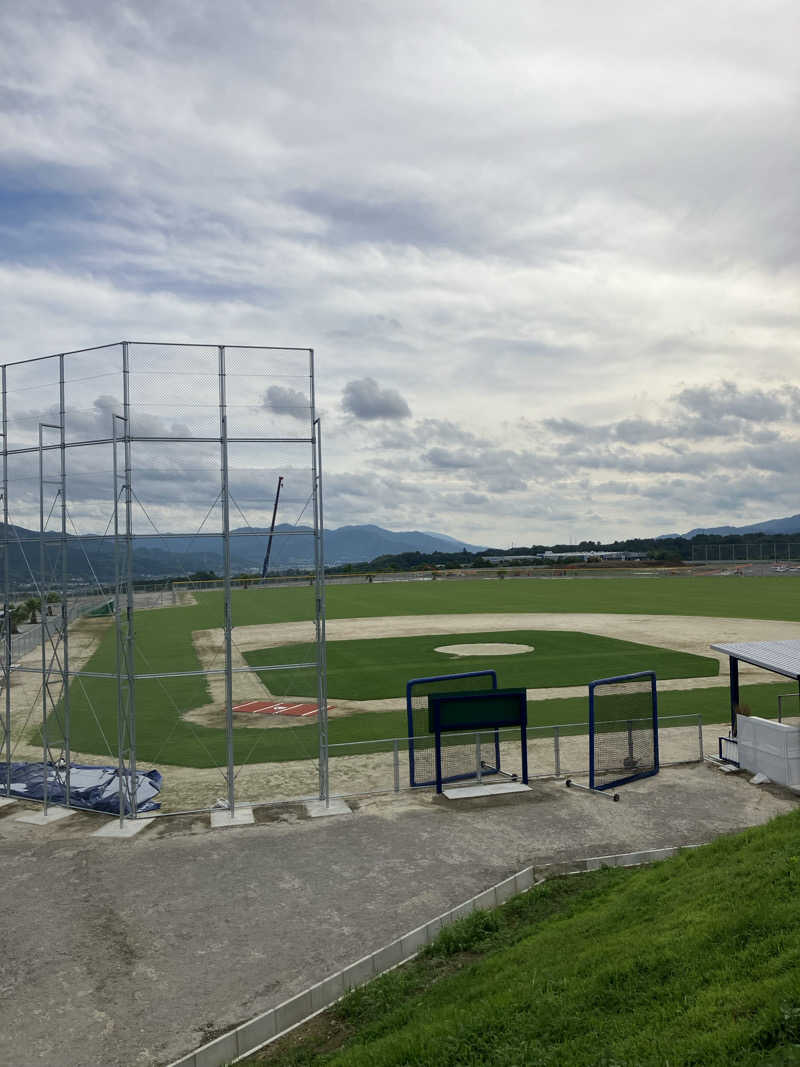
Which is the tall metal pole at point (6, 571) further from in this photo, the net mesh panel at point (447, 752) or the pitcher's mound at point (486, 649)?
the pitcher's mound at point (486, 649)

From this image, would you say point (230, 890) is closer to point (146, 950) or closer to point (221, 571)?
point (146, 950)

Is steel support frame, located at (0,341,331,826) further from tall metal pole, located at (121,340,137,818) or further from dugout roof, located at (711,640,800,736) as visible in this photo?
dugout roof, located at (711,640,800,736)

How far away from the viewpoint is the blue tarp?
15.7m

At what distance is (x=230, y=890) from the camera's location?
1180 centimetres

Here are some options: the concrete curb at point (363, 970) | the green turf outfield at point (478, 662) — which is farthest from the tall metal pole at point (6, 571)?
the green turf outfield at point (478, 662)

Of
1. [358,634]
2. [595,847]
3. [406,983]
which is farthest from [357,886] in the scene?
[358,634]

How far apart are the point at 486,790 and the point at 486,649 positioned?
21.7 meters

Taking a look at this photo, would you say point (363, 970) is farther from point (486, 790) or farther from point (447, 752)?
point (447, 752)

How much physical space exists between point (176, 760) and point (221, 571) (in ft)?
20.3

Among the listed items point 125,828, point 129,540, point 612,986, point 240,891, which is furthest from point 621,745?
point 129,540

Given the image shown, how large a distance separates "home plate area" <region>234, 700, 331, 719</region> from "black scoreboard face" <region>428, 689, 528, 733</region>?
29.6ft

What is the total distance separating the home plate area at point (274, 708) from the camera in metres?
25.0

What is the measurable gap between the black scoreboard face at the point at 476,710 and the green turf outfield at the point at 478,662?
10.7 meters

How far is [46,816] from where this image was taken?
15297 mm
